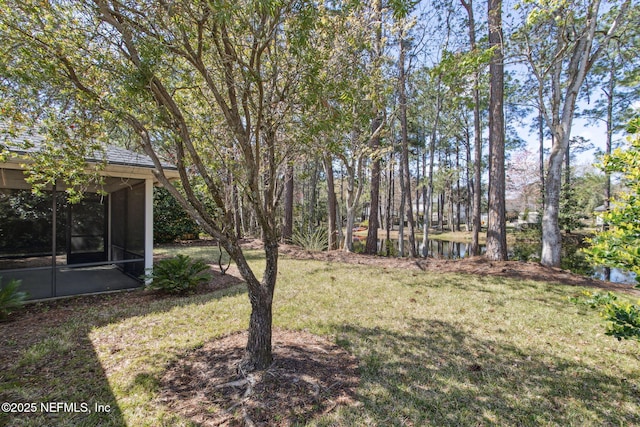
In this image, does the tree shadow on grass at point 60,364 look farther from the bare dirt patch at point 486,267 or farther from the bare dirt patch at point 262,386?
the bare dirt patch at point 486,267

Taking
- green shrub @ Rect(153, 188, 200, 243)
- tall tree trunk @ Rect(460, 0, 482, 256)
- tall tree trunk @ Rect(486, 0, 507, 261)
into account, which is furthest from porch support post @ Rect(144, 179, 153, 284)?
tall tree trunk @ Rect(460, 0, 482, 256)

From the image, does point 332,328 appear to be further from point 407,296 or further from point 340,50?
point 340,50

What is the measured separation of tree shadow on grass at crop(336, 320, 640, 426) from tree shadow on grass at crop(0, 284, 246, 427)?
2.25 metres

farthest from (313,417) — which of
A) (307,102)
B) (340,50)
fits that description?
(340,50)

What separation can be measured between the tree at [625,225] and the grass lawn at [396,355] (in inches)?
53.1

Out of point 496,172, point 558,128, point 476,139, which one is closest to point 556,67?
point 558,128

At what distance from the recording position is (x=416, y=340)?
3596 mm

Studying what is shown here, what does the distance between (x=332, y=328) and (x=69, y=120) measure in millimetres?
3994

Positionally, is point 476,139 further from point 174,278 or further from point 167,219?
point 167,219

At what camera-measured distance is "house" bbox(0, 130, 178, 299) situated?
5906 millimetres

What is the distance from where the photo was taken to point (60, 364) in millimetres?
3051

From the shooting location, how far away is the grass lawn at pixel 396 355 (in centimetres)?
234

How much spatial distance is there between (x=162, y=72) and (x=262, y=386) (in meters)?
3.22

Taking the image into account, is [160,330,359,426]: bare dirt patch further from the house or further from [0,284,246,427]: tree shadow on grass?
the house
